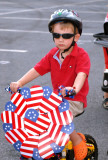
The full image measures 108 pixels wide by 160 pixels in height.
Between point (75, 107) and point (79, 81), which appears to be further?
point (75, 107)

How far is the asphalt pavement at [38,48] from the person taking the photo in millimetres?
5683

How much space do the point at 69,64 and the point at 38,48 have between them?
7.44m

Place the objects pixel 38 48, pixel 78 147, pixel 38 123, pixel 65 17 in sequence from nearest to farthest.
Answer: pixel 38 123 → pixel 65 17 → pixel 78 147 → pixel 38 48

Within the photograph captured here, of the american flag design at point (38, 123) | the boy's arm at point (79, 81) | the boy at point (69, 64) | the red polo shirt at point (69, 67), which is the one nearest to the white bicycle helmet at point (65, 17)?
the boy at point (69, 64)

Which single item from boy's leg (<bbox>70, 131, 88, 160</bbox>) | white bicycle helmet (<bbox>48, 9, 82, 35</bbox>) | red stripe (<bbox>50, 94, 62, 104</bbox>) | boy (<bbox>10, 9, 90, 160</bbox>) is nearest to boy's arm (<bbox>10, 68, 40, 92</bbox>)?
boy (<bbox>10, 9, 90, 160</bbox>)

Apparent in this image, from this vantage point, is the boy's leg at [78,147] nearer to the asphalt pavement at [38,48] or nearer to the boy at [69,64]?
the boy at [69,64]

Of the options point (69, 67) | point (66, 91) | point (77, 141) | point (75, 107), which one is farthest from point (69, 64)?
point (77, 141)

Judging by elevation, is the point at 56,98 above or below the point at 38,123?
above

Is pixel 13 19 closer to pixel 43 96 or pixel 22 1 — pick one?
pixel 22 1

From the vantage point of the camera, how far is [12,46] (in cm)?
1154

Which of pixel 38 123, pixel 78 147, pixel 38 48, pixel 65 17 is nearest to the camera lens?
pixel 38 123

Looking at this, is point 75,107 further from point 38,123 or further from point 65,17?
point 65,17

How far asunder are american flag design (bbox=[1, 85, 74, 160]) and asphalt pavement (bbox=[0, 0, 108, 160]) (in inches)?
58.4

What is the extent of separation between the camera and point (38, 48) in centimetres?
1124
